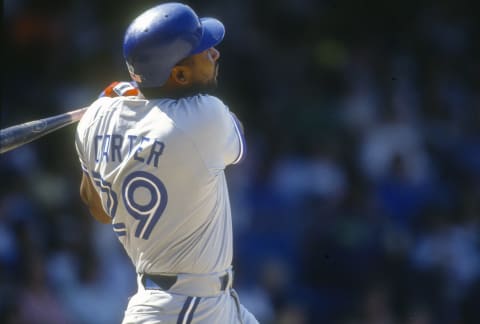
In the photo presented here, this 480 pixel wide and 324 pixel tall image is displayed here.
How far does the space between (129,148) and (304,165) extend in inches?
176

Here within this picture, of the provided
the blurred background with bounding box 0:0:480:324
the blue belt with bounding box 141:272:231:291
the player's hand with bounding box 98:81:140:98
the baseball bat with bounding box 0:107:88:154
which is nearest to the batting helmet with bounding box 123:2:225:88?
the player's hand with bounding box 98:81:140:98

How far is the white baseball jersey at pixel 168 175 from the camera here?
3.24m

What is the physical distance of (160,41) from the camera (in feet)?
10.5

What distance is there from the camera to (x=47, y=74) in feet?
25.8

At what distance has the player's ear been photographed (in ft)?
10.9

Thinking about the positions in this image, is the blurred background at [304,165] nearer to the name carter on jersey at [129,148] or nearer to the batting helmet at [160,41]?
the name carter on jersey at [129,148]

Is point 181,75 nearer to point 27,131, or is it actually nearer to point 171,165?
point 171,165

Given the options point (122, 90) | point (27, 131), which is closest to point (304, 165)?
point (122, 90)

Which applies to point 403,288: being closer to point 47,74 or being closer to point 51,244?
point 51,244

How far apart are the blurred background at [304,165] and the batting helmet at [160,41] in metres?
3.23

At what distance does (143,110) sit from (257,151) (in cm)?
441

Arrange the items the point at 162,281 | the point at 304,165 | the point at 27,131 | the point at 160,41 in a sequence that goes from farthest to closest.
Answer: the point at 304,165
the point at 27,131
the point at 162,281
the point at 160,41

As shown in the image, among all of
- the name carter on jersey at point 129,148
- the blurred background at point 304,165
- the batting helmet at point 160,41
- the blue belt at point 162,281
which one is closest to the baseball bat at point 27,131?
the name carter on jersey at point 129,148

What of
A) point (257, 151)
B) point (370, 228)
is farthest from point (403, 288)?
point (257, 151)
